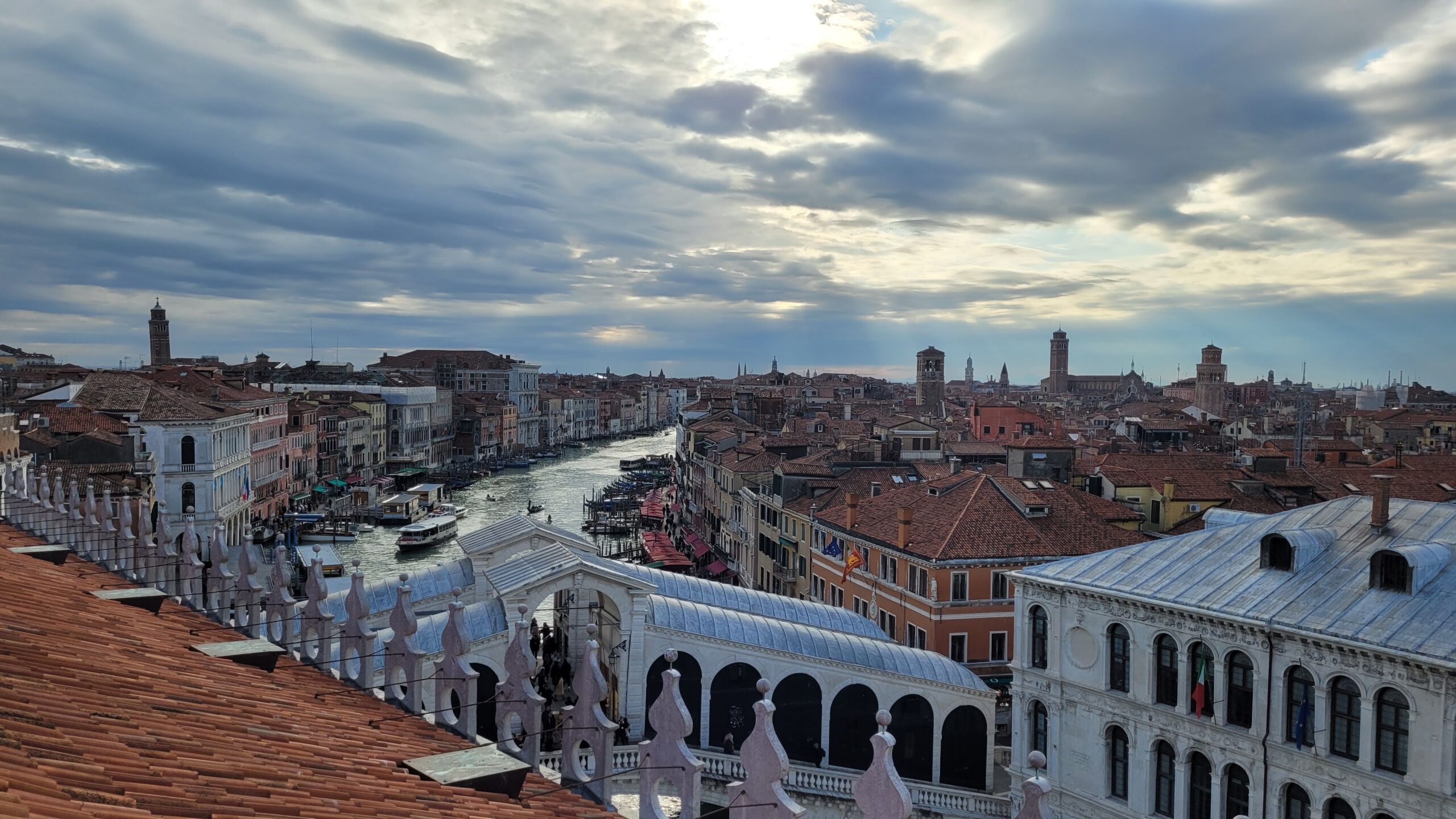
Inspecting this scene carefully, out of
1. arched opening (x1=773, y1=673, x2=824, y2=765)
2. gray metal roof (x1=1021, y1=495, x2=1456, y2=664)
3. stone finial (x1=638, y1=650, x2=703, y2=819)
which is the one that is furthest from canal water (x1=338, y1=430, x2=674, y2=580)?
stone finial (x1=638, y1=650, x2=703, y2=819)

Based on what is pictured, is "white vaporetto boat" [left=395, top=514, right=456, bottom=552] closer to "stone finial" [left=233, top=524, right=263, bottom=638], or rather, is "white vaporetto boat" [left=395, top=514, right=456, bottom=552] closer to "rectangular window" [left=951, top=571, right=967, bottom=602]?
"rectangular window" [left=951, top=571, right=967, bottom=602]

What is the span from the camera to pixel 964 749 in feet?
60.5

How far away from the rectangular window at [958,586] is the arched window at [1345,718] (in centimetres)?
913

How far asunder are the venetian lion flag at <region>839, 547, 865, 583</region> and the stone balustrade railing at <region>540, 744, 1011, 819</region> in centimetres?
764

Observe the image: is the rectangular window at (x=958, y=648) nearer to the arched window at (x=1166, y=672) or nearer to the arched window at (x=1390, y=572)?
the arched window at (x=1166, y=672)

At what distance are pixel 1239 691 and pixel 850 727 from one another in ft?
20.6

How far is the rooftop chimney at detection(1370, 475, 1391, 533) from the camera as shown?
1485cm

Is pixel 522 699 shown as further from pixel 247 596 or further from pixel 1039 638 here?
pixel 1039 638

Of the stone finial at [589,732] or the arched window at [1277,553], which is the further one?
the arched window at [1277,553]

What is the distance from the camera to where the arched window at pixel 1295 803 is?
13352 millimetres

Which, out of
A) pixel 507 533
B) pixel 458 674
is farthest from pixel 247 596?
pixel 507 533

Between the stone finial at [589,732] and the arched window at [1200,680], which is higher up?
the stone finial at [589,732]

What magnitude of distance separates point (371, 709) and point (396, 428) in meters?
73.9

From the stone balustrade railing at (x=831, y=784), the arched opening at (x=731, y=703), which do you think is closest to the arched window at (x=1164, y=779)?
the stone balustrade railing at (x=831, y=784)
